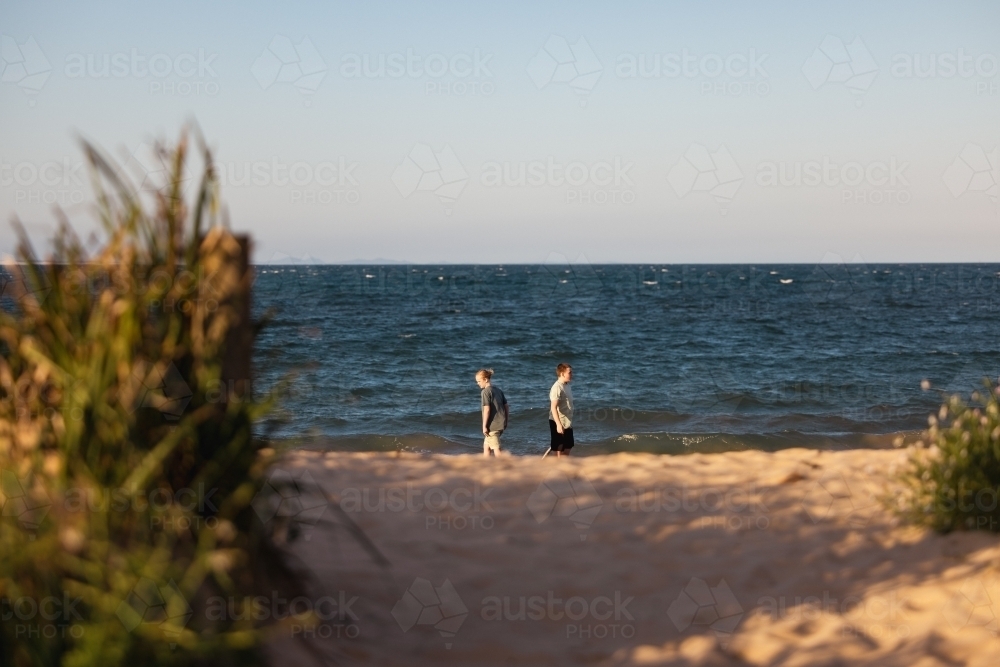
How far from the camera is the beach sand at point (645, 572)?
4.38m

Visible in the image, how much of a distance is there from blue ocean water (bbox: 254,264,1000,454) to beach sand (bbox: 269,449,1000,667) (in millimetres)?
1238

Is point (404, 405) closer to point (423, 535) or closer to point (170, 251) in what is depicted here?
point (423, 535)

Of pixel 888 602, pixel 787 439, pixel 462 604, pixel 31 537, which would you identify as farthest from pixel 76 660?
pixel 787 439

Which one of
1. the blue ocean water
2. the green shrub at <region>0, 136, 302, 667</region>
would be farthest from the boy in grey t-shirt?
the green shrub at <region>0, 136, 302, 667</region>

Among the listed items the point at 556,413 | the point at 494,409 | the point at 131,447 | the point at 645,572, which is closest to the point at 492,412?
the point at 494,409

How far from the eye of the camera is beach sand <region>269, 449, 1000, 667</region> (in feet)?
14.4

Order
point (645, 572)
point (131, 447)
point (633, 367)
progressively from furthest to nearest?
point (633, 367)
point (645, 572)
point (131, 447)

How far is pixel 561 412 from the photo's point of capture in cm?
1047

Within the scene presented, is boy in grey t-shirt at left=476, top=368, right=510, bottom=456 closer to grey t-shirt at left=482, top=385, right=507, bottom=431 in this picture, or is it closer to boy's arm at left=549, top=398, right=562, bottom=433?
grey t-shirt at left=482, top=385, right=507, bottom=431

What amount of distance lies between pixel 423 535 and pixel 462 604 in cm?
115

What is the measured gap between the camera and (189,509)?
3.31m

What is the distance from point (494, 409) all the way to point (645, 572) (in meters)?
5.30

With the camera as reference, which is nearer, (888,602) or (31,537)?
(31,537)

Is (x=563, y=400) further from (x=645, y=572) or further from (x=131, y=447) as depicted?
(x=131, y=447)
